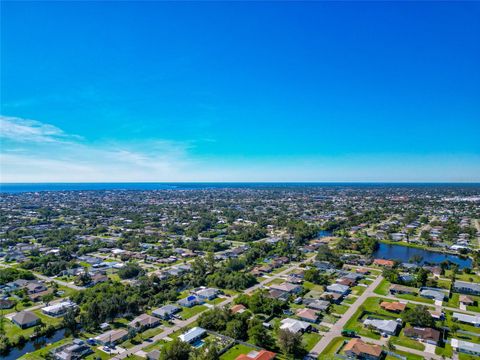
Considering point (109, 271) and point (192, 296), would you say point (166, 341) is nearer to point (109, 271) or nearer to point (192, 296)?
point (192, 296)

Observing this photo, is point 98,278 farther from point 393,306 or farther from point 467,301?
point 467,301

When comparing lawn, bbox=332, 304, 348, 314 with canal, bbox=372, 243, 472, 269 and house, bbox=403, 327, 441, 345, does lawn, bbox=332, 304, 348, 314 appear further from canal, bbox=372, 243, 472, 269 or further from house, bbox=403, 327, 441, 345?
canal, bbox=372, 243, 472, 269

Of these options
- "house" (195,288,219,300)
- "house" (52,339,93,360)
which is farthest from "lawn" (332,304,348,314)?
"house" (52,339,93,360)

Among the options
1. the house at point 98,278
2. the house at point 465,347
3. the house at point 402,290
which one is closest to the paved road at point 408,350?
the house at point 465,347

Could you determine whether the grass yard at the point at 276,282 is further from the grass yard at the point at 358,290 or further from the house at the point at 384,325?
the house at the point at 384,325

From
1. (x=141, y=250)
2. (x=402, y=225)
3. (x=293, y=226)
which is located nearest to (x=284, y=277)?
(x=141, y=250)
